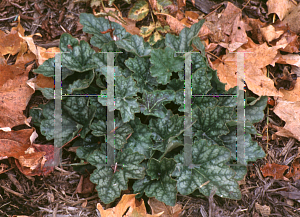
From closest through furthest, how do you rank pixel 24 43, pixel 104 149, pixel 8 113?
pixel 104 149 < pixel 8 113 < pixel 24 43

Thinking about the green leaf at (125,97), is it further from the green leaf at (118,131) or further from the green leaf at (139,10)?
the green leaf at (139,10)

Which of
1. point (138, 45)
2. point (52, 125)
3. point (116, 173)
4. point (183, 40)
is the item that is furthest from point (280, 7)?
point (52, 125)

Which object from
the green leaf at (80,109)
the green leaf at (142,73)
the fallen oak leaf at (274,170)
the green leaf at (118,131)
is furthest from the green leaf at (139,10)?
the fallen oak leaf at (274,170)

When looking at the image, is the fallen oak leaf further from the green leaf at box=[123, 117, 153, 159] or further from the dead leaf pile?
the dead leaf pile

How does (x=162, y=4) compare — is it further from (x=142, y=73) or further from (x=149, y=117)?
(x=149, y=117)

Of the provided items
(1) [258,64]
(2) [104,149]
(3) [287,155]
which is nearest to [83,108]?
(2) [104,149]

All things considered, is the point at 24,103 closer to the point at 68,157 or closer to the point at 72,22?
the point at 68,157

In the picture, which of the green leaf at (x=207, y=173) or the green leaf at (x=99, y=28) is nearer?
the green leaf at (x=207, y=173)
